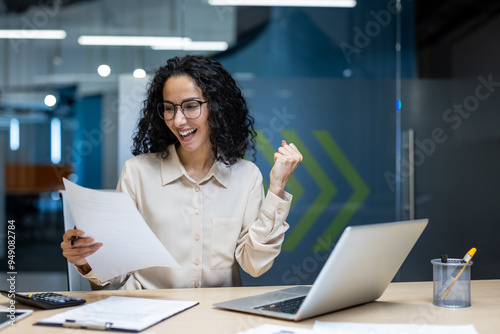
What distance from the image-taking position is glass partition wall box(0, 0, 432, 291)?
3.58m

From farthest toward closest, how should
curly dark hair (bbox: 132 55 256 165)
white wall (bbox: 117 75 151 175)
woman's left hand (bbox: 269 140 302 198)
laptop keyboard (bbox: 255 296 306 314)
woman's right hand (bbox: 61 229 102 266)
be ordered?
white wall (bbox: 117 75 151 175) → curly dark hair (bbox: 132 55 256 165) → woman's left hand (bbox: 269 140 302 198) → woman's right hand (bbox: 61 229 102 266) → laptop keyboard (bbox: 255 296 306 314)

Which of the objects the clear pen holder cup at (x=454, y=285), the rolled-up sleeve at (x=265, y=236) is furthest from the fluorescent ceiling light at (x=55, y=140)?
the clear pen holder cup at (x=454, y=285)

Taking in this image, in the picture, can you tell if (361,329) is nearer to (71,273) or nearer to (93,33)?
(71,273)

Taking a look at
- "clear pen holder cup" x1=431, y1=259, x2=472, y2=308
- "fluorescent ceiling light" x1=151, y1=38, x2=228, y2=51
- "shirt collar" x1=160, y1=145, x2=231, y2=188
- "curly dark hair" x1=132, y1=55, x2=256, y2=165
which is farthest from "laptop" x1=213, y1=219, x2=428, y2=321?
"fluorescent ceiling light" x1=151, y1=38, x2=228, y2=51

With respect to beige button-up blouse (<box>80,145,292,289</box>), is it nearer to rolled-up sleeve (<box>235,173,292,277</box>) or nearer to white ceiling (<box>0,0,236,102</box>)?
rolled-up sleeve (<box>235,173,292,277</box>)

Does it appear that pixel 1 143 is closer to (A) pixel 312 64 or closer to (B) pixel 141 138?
(B) pixel 141 138

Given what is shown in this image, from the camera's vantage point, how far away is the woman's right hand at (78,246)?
145cm

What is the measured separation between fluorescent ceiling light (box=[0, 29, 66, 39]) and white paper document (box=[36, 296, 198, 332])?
8.61ft

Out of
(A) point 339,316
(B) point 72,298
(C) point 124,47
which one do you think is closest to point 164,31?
(C) point 124,47

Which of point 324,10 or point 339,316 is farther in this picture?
point 324,10

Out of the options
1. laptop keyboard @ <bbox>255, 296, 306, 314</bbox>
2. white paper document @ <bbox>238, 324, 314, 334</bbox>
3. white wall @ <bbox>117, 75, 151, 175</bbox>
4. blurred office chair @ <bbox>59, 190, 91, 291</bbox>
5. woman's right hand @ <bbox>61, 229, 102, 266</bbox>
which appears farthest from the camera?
white wall @ <bbox>117, 75, 151, 175</bbox>

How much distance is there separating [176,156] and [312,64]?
1.95m

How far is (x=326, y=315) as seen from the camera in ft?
4.30

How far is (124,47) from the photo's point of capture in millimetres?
3613
